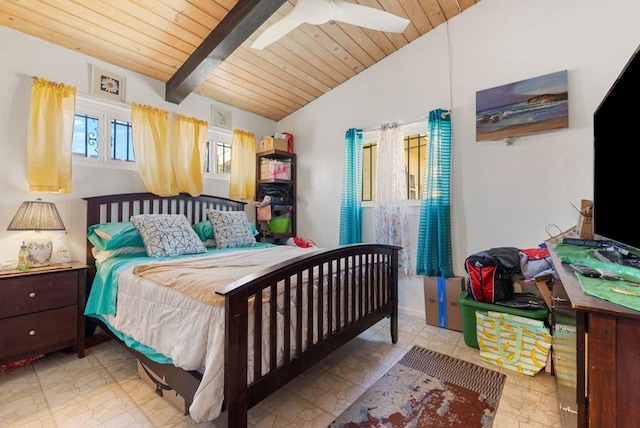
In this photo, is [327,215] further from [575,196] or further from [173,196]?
[575,196]

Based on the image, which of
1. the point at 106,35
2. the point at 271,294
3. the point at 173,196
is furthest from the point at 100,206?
the point at 271,294

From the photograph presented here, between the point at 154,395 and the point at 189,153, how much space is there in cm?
239

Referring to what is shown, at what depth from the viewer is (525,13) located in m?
2.49

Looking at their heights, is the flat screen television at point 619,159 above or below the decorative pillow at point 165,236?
above

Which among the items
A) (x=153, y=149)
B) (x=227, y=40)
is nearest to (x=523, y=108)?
(x=227, y=40)

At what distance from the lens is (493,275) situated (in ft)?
7.11

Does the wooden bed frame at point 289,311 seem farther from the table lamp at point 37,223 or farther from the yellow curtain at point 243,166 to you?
the yellow curtain at point 243,166

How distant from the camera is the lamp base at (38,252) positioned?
2105 mm

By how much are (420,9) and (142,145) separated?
9.97ft

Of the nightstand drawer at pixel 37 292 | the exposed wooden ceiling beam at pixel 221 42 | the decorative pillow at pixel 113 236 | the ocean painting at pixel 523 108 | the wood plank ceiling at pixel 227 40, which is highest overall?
the wood plank ceiling at pixel 227 40

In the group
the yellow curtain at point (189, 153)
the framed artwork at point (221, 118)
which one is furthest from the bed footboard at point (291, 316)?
the framed artwork at point (221, 118)

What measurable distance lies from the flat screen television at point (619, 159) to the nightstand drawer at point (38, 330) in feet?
A: 10.9

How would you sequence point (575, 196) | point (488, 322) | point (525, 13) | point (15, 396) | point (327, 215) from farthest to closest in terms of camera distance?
point (327, 215), point (525, 13), point (575, 196), point (488, 322), point (15, 396)

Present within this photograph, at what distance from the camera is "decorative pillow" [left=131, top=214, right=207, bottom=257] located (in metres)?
2.37
